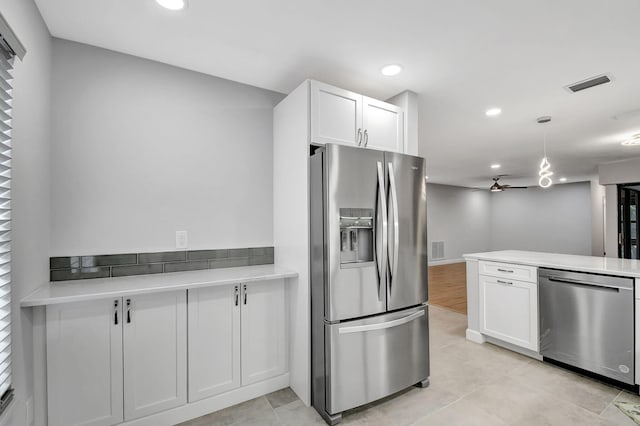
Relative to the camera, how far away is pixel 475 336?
3316 mm

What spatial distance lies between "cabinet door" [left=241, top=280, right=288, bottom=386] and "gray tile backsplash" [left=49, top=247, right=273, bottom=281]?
1.26 ft

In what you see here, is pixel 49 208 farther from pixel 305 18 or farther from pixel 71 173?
pixel 305 18

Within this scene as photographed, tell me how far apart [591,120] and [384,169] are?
10.4 feet

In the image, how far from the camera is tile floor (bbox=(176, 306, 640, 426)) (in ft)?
6.58

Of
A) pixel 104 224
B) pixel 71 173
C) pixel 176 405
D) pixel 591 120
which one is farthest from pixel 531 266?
pixel 71 173

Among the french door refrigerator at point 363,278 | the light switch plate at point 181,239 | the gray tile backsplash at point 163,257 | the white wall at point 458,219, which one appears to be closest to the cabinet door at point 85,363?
the gray tile backsplash at point 163,257

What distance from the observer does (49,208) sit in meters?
Result: 1.92

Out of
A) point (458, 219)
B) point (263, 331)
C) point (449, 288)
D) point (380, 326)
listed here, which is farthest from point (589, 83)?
point (458, 219)

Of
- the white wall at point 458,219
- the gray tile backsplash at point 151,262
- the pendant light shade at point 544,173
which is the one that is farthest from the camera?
the white wall at point 458,219

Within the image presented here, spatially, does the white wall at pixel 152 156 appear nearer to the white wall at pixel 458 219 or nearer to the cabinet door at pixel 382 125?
the cabinet door at pixel 382 125

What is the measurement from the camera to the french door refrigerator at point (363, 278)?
203cm

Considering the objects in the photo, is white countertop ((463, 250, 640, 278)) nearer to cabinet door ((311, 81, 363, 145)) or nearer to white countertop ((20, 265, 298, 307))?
cabinet door ((311, 81, 363, 145))

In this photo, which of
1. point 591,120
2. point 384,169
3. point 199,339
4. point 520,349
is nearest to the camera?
point 199,339

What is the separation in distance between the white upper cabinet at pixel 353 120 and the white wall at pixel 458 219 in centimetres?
703
